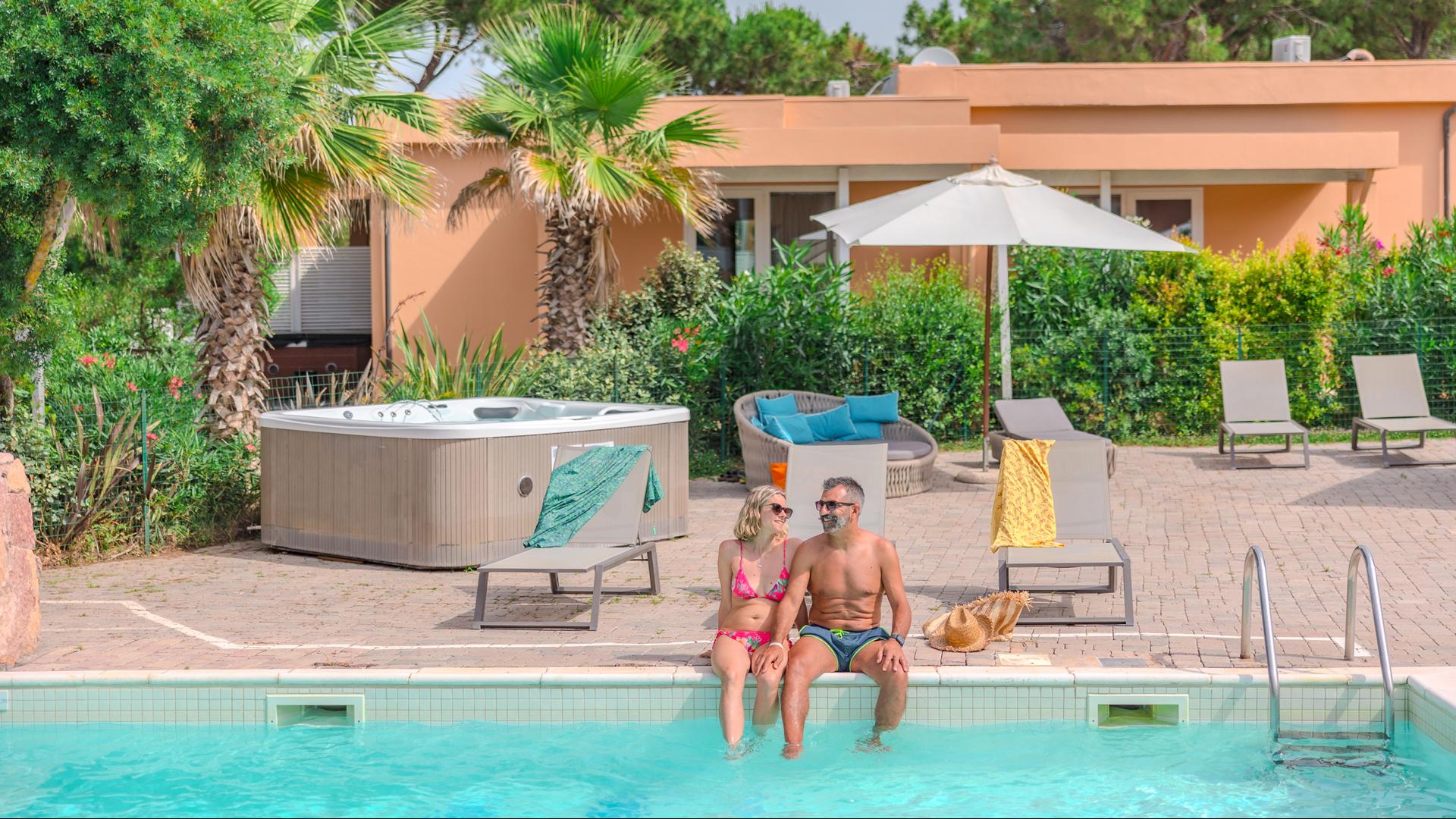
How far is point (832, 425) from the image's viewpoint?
44.0ft

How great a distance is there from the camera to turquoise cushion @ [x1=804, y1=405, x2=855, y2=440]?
1342 cm

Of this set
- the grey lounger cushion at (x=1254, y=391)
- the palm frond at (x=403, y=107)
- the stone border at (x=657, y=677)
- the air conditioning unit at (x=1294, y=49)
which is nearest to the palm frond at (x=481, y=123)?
the palm frond at (x=403, y=107)

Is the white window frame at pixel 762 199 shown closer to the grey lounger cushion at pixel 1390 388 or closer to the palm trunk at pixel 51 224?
the grey lounger cushion at pixel 1390 388

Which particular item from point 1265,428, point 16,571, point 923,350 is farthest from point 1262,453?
point 16,571

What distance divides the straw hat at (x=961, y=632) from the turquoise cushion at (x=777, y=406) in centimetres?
602

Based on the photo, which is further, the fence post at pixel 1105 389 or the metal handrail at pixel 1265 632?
the fence post at pixel 1105 389

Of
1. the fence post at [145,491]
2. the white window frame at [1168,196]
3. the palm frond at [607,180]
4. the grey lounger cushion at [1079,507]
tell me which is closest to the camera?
the grey lounger cushion at [1079,507]

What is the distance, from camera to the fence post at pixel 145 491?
10.8 metres

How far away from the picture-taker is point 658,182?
15.2 m

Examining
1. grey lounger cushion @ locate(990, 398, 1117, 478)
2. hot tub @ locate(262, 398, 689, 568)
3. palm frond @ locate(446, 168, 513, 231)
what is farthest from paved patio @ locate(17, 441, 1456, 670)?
palm frond @ locate(446, 168, 513, 231)

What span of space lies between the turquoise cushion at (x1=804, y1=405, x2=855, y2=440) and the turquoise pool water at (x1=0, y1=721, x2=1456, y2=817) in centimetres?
702

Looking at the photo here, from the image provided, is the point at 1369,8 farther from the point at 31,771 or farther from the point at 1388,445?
the point at 31,771

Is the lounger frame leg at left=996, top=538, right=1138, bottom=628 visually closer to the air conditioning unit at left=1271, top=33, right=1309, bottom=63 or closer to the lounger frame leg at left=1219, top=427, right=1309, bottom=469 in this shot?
the lounger frame leg at left=1219, top=427, right=1309, bottom=469

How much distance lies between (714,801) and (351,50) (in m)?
8.34
